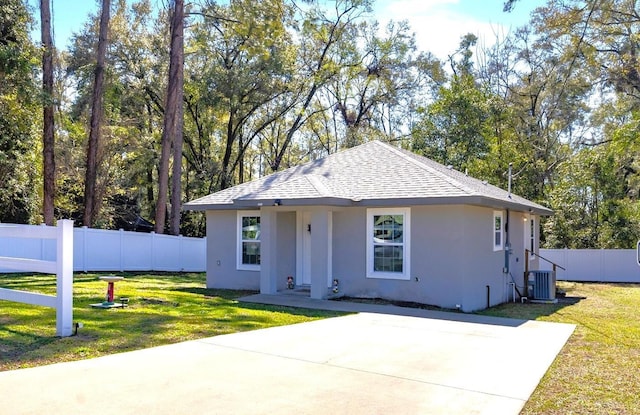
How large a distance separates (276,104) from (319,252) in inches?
758

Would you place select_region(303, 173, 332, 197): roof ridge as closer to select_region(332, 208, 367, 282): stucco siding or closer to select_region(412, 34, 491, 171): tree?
select_region(332, 208, 367, 282): stucco siding

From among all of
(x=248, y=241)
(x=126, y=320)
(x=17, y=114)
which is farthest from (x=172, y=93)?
(x=126, y=320)

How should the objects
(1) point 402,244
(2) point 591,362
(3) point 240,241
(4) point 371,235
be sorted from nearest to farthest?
1. (2) point 591,362
2. (1) point 402,244
3. (4) point 371,235
4. (3) point 240,241

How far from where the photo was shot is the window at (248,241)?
13.8m

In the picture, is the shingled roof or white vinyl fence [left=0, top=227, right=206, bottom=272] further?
white vinyl fence [left=0, top=227, right=206, bottom=272]

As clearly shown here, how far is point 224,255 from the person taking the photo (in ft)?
46.8

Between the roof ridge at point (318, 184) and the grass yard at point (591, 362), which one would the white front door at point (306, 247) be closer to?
the roof ridge at point (318, 184)

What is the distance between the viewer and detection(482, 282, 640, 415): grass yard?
4.88 m

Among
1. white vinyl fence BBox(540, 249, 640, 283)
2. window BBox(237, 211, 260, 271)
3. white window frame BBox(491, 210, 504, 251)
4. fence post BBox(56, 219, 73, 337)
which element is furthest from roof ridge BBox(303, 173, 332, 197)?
white vinyl fence BBox(540, 249, 640, 283)

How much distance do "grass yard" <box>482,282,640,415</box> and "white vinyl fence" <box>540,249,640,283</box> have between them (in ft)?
25.5

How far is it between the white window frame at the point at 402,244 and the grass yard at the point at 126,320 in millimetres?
2272

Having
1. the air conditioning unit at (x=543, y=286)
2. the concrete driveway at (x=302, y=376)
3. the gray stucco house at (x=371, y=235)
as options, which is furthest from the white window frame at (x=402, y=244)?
the air conditioning unit at (x=543, y=286)

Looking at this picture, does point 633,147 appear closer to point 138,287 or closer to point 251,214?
point 251,214

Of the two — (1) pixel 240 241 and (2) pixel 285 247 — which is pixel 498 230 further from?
(1) pixel 240 241
